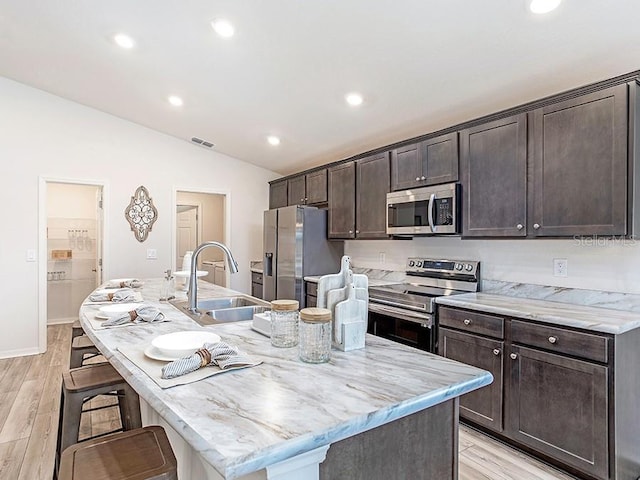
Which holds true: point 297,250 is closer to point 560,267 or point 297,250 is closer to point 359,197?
point 359,197

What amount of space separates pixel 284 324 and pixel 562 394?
1.63m

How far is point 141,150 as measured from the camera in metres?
4.90

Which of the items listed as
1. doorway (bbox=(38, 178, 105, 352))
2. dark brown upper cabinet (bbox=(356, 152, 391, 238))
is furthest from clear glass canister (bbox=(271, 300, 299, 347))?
doorway (bbox=(38, 178, 105, 352))

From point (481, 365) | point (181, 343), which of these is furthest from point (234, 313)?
point (481, 365)

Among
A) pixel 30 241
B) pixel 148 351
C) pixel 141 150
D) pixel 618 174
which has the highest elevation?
pixel 141 150

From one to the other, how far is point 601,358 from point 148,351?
2.11 metres

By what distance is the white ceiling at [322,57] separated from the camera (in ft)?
6.89

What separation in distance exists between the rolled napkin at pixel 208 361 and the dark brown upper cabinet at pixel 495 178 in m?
2.05

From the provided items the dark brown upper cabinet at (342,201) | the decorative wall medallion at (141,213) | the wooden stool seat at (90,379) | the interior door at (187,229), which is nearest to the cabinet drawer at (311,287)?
the dark brown upper cabinet at (342,201)

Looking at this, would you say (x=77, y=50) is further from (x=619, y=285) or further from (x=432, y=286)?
(x=619, y=285)

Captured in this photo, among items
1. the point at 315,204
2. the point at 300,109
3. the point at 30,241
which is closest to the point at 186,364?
the point at 300,109

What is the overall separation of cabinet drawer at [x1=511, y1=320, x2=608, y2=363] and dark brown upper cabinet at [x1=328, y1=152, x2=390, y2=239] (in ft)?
5.36

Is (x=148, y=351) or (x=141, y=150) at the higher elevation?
(x=141, y=150)

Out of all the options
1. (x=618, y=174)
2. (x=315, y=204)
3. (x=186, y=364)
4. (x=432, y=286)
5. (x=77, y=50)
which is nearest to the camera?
(x=186, y=364)
